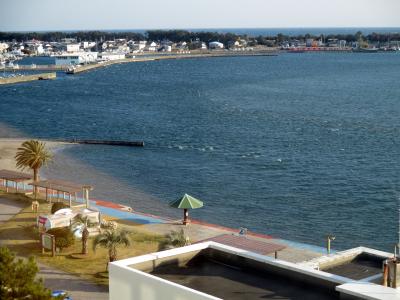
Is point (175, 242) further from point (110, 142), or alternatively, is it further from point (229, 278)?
point (110, 142)

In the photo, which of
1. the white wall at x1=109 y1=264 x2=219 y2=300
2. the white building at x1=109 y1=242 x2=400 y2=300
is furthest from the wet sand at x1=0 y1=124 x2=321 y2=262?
the white wall at x1=109 y1=264 x2=219 y2=300

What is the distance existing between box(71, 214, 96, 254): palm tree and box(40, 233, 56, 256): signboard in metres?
1.04

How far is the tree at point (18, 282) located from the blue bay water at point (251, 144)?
1885 centimetres

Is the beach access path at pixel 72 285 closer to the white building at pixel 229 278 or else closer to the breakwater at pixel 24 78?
the white building at pixel 229 278

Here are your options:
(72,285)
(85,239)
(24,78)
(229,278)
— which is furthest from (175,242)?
(24,78)

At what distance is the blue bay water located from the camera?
36094mm

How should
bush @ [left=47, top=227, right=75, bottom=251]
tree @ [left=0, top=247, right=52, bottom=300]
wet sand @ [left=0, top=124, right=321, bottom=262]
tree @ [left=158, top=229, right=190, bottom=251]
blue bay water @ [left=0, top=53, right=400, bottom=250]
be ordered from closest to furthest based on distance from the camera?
tree @ [left=0, top=247, right=52, bottom=300] < tree @ [left=158, top=229, right=190, bottom=251] < bush @ [left=47, top=227, right=75, bottom=251] < wet sand @ [left=0, top=124, right=321, bottom=262] < blue bay water @ [left=0, top=53, right=400, bottom=250]

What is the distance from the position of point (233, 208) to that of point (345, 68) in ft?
451

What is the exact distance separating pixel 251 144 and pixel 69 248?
35.5 m

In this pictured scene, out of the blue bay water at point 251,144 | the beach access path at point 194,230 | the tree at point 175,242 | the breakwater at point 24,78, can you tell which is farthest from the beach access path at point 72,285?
the breakwater at point 24,78

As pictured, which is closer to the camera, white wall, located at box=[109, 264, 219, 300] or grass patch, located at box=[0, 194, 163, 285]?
white wall, located at box=[109, 264, 219, 300]

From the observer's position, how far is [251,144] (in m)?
59.0

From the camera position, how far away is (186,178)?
4488cm

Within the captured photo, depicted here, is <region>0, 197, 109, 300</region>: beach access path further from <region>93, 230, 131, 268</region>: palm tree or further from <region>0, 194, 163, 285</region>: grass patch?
<region>93, 230, 131, 268</region>: palm tree
